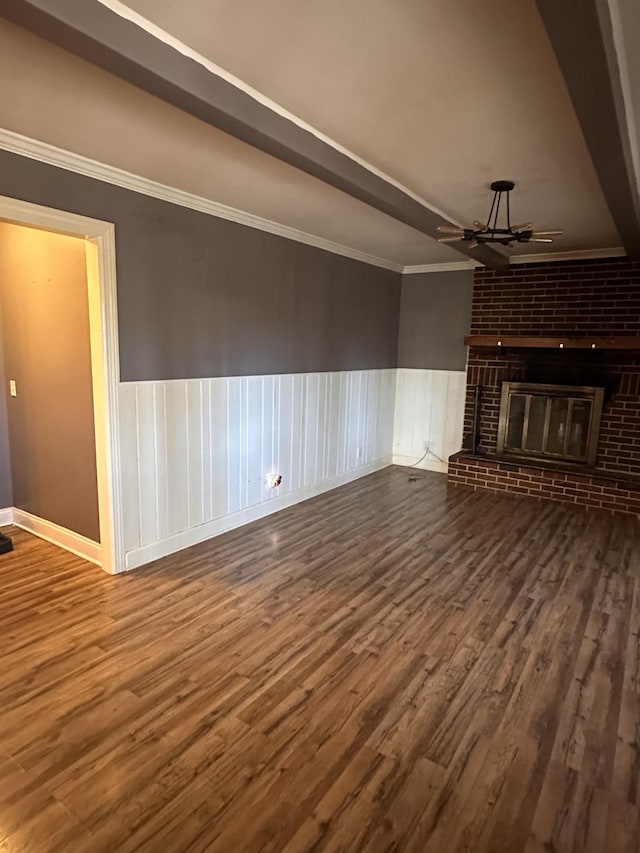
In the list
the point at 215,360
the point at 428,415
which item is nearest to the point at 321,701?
the point at 215,360

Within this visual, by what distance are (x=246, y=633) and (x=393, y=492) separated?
112 inches

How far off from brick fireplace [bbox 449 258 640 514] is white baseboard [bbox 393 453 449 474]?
0.52 meters

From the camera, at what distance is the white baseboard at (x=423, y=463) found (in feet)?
19.9

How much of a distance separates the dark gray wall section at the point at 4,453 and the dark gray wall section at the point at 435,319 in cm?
425

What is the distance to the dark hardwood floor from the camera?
5.14ft

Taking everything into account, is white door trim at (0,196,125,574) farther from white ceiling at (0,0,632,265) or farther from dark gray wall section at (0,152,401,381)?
white ceiling at (0,0,632,265)

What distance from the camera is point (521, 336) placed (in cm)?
501

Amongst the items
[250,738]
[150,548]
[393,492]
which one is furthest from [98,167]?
[393,492]

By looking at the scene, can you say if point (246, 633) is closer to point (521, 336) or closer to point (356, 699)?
point (356, 699)

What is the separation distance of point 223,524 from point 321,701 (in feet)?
6.69

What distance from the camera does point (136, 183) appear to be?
→ 9.87 feet

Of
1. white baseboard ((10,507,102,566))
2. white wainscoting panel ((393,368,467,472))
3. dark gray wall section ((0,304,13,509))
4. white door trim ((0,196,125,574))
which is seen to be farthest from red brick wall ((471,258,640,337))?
dark gray wall section ((0,304,13,509))

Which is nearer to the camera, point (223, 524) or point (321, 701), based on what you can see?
point (321, 701)

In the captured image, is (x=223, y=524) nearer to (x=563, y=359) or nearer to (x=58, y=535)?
(x=58, y=535)
